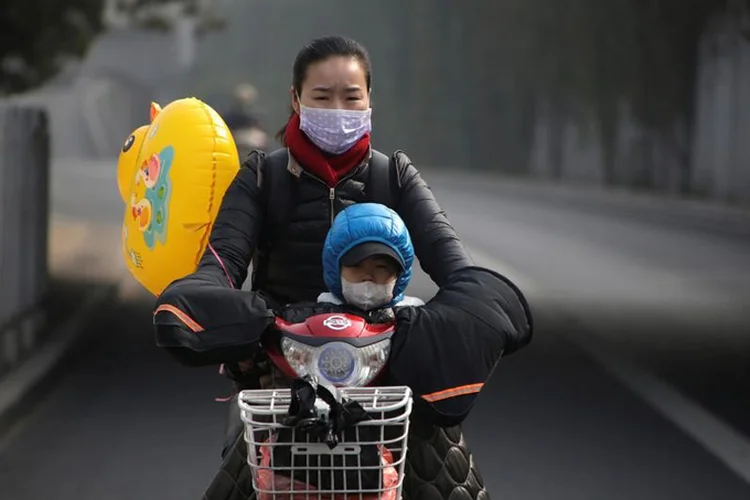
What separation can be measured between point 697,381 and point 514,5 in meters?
37.7

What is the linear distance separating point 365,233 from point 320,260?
0.86 metres

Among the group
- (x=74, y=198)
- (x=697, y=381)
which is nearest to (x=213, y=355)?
(x=697, y=381)

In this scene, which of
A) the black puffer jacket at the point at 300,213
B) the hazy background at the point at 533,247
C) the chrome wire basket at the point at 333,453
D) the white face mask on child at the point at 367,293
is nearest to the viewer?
the chrome wire basket at the point at 333,453

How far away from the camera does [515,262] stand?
23.7 meters

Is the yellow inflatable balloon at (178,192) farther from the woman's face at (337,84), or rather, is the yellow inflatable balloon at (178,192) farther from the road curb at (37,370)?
the road curb at (37,370)

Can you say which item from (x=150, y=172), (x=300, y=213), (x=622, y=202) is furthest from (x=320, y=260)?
(x=622, y=202)

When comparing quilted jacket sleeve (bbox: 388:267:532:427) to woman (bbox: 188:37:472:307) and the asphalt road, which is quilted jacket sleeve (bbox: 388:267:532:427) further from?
the asphalt road

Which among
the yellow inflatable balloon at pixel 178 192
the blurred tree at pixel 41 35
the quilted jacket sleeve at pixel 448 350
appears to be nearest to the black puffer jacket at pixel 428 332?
the quilted jacket sleeve at pixel 448 350

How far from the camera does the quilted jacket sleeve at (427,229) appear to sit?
15.6 feet

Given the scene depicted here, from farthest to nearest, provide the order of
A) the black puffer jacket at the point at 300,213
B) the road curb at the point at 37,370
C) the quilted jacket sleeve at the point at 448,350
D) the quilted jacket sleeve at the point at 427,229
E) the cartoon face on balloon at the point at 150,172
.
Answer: the road curb at the point at 37,370 → the cartoon face on balloon at the point at 150,172 → the black puffer jacket at the point at 300,213 → the quilted jacket sleeve at the point at 427,229 → the quilted jacket sleeve at the point at 448,350

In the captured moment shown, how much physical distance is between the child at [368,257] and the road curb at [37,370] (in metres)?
6.20

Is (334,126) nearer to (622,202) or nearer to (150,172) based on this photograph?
(150,172)

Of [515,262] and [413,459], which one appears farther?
[515,262]

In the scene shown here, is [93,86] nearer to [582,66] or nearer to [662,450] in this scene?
[582,66]
